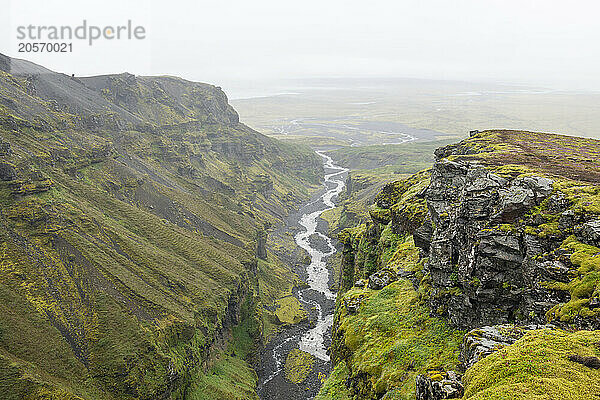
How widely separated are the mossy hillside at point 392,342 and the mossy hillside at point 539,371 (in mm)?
10438

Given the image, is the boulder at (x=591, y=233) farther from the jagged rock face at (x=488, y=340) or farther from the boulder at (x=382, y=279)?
the boulder at (x=382, y=279)

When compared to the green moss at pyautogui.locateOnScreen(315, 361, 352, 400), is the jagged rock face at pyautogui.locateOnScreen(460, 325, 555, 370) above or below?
above

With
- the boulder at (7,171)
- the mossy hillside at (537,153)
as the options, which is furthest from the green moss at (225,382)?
the mossy hillside at (537,153)

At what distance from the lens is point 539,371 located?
17297 mm

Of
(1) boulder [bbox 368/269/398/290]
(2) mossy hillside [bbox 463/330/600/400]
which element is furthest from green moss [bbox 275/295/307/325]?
(2) mossy hillside [bbox 463/330/600/400]

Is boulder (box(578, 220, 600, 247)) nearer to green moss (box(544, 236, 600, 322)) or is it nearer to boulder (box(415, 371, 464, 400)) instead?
green moss (box(544, 236, 600, 322))

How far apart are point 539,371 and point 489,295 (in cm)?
1473

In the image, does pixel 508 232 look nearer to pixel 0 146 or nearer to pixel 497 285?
pixel 497 285

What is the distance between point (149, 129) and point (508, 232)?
18154cm

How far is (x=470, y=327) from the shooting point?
33.2 metres

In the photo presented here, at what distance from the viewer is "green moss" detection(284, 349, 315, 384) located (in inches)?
3265

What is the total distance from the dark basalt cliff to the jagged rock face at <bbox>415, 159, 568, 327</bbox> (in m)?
0.09

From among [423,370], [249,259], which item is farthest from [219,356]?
[423,370]

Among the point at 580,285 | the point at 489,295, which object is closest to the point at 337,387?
the point at 489,295
